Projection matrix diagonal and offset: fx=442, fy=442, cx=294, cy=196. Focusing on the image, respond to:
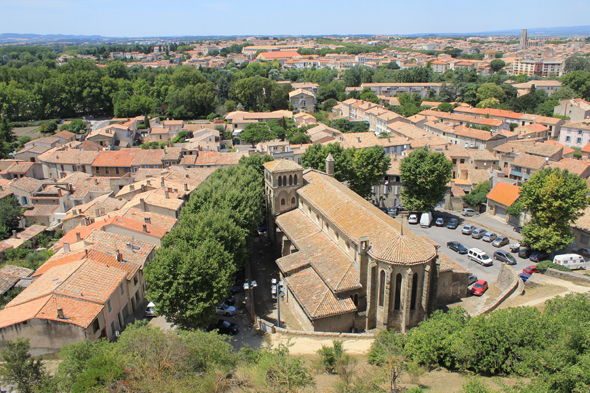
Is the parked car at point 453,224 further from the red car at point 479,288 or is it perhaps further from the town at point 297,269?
the red car at point 479,288

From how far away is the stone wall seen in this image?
39.3 metres

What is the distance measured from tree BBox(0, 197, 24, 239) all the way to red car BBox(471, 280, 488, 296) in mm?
58097

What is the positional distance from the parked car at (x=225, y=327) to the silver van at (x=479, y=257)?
26.1 meters

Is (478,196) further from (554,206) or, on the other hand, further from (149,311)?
(149,311)

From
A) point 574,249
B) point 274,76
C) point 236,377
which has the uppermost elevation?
point 274,76

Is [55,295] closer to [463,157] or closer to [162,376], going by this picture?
[162,376]

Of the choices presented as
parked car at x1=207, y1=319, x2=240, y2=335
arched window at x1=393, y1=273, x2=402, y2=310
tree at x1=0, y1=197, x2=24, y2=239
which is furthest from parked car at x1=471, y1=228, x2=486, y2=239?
tree at x1=0, y1=197, x2=24, y2=239

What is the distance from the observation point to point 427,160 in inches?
2228

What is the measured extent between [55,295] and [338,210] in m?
23.9

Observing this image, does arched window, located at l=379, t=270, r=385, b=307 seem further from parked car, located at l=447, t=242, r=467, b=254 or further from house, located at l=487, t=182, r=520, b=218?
house, located at l=487, t=182, r=520, b=218

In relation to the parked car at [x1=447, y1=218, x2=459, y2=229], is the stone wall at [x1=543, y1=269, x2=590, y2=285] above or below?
above

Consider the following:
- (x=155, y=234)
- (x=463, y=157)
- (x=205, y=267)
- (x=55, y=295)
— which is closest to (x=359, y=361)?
(x=205, y=267)

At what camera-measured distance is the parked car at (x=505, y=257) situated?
46125mm

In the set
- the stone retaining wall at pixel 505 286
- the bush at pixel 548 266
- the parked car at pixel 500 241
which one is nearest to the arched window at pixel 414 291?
the stone retaining wall at pixel 505 286
